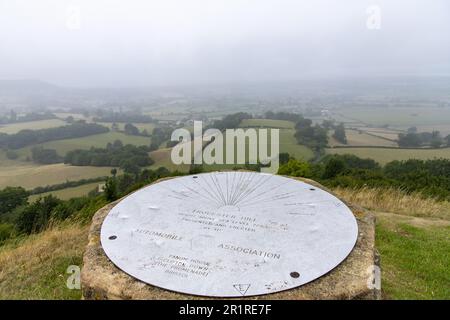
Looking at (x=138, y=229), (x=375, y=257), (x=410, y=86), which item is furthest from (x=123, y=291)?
(x=410, y=86)

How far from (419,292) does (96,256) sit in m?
4.07

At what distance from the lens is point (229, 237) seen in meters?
3.66

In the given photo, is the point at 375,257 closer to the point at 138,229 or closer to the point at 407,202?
the point at 138,229

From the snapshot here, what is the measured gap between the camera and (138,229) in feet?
12.5

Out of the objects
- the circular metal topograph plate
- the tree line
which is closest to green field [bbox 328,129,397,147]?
the tree line

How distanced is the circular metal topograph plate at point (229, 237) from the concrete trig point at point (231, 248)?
0.4 inches

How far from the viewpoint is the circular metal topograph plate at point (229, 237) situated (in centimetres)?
297

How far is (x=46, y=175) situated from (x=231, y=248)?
2762 cm

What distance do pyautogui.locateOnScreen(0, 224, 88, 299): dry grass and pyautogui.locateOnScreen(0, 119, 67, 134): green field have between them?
42861 mm

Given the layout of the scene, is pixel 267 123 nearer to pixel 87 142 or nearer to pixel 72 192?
pixel 72 192

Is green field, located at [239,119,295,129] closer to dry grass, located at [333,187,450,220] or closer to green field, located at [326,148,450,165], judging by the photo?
green field, located at [326,148,450,165]

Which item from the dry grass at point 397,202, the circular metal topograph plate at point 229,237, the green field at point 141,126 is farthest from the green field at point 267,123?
the circular metal topograph plate at point 229,237

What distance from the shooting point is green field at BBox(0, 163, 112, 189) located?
25188mm

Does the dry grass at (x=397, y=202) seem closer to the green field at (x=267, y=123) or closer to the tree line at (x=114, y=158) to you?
the tree line at (x=114, y=158)
